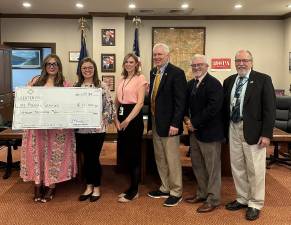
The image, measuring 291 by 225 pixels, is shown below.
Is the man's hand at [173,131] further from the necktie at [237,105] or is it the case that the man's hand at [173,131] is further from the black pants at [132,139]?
the necktie at [237,105]

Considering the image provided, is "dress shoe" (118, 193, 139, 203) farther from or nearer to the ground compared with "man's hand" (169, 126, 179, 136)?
nearer to the ground

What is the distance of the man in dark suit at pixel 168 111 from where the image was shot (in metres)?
2.97

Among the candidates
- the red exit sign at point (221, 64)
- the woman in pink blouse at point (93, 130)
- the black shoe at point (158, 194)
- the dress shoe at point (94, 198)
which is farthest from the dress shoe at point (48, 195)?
the red exit sign at point (221, 64)

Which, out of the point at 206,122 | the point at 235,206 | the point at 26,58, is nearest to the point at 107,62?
the point at 26,58

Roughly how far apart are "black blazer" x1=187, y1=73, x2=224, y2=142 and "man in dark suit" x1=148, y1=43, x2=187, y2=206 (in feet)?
0.40

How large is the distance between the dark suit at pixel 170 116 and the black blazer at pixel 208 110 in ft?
0.40

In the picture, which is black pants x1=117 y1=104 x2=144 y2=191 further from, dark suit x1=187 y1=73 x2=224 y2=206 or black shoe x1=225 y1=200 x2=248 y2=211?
black shoe x1=225 y1=200 x2=248 y2=211

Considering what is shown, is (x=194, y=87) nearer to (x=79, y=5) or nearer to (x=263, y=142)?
(x=263, y=142)

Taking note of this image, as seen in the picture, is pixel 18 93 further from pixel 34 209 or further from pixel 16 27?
pixel 16 27

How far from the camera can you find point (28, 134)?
3111mm

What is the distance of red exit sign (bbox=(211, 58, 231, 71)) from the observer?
7191 mm

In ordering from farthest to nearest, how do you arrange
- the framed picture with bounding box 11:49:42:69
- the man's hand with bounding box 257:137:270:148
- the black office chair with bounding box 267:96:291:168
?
the framed picture with bounding box 11:49:42:69 → the black office chair with bounding box 267:96:291:168 → the man's hand with bounding box 257:137:270:148

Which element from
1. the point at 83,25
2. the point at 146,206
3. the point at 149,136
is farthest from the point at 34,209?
the point at 83,25

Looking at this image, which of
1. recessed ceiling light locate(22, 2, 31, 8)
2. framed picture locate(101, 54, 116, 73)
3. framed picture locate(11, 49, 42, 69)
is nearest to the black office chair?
framed picture locate(101, 54, 116, 73)
